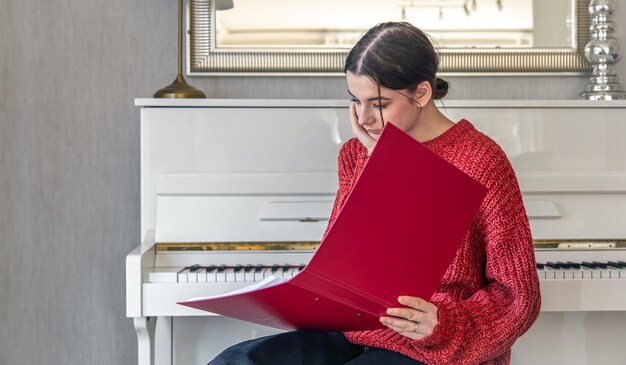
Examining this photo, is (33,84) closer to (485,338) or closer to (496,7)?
(496,7)

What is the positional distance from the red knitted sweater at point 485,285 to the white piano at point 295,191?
0.75 meters

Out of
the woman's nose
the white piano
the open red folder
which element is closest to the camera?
the open red folder

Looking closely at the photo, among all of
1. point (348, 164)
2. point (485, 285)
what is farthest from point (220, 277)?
point (485, 285)

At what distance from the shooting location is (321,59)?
2.70 meters

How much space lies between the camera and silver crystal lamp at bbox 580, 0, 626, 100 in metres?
2.59

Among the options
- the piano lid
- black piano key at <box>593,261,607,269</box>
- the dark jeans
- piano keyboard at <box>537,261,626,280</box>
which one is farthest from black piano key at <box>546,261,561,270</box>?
the dark jeans

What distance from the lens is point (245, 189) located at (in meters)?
2.25

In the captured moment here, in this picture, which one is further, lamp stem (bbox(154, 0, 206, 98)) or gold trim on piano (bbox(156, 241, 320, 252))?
lamp stem (bbox(154, 0, 206, 98))

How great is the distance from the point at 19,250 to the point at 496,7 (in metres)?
1.83

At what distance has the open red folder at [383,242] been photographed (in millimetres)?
1100

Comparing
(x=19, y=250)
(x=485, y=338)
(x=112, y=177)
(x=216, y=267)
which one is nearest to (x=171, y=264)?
(x=216, y=267)

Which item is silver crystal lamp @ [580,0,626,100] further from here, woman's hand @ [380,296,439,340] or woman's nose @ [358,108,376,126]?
woman's hand @ [380,296,439,340]

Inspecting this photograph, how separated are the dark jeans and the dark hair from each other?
18.6 inches

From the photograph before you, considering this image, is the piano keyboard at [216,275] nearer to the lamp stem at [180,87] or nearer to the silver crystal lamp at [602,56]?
the lamp stem at [180,87]
